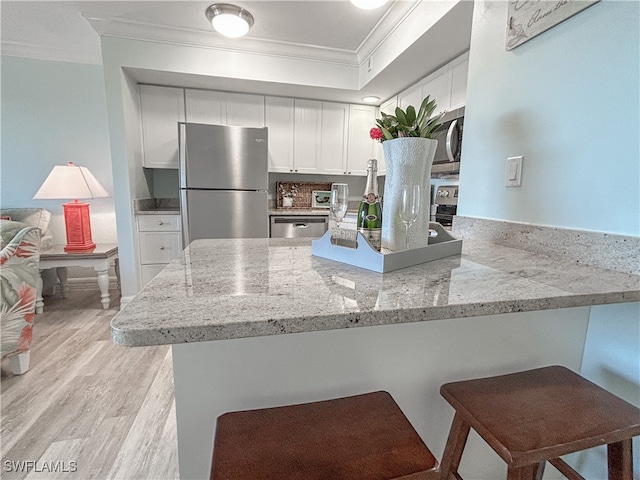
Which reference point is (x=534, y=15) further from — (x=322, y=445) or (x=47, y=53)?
(x=47, y=53)

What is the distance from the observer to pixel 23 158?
2.90 m

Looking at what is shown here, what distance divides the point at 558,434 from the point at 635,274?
18.4 inches

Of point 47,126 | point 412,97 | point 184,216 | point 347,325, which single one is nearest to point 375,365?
point 347,325

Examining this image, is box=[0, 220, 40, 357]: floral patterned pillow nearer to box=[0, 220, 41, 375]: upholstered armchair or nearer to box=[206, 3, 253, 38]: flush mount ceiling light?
box=[0, 220, 41, 375]: upholstered armchair

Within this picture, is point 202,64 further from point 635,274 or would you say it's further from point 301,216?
point 635,274

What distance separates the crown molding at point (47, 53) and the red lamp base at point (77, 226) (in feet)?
4.61

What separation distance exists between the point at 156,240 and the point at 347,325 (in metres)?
2.69

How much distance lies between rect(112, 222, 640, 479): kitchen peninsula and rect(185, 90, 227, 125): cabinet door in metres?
2.32

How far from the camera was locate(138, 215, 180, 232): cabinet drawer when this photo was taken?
8.78 feet

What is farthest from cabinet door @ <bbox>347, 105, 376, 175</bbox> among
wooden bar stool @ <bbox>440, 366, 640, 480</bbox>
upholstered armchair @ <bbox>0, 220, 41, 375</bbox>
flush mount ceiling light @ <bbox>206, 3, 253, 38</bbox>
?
wooden bar stool @ <bbox>440, 366, 640, 480</bbox>

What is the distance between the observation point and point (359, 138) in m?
3.38

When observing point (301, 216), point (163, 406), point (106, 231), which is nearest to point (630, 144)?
point (163, 406)

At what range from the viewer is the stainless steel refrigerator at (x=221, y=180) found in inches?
102

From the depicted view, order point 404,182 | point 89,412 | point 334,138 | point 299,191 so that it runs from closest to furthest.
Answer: point 404,182
point 89,412
point 334,138
point 299,191
